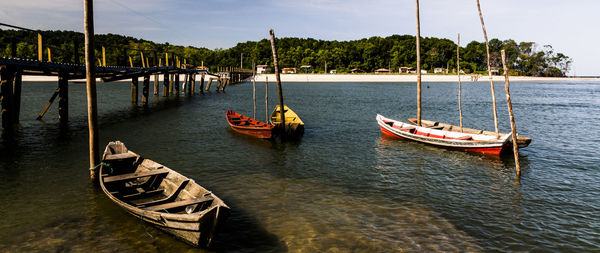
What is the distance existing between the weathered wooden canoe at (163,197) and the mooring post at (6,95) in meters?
12.7

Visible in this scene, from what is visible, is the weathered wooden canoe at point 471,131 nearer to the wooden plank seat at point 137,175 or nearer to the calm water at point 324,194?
the calm water at point 324,194

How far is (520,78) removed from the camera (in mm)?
161000

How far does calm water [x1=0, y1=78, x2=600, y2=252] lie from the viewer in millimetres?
9805

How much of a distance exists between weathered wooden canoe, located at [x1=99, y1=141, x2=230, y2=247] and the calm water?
69 cm

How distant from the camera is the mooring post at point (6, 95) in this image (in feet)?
67.6

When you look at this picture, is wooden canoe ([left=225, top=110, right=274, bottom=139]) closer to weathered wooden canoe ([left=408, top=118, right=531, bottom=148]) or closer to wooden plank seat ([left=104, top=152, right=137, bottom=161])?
wooden plank seat ([left=104, top=152, right=137, bottom=161])

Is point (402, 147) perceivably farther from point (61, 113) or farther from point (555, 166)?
point (61, 113)

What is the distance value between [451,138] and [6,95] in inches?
1090

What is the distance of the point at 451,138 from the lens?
21.4 m

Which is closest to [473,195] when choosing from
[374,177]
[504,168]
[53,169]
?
[374,177]

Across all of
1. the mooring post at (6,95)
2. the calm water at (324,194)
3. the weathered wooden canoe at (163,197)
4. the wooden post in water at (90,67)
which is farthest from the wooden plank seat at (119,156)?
the mooring post at (6,95)

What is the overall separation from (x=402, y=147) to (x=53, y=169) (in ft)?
63.1

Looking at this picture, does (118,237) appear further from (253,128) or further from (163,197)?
(253,128)

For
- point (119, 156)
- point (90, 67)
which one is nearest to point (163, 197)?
point (119, 156)
